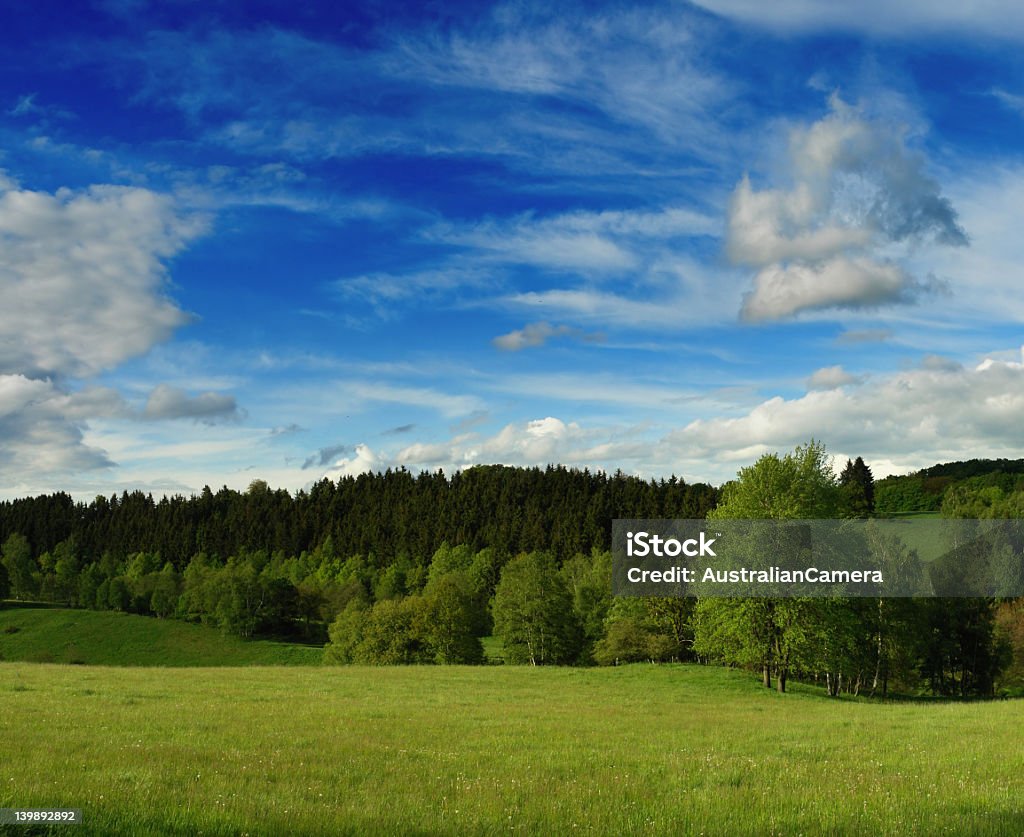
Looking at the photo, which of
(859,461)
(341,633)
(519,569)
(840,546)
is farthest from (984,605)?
(859,461)

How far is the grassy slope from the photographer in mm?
114438

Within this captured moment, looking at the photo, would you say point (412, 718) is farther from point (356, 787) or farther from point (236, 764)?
point (356, 787)

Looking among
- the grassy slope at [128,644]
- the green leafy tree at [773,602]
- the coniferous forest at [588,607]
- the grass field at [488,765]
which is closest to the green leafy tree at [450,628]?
the coniferous forest at [588,607]

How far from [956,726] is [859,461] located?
175 meters

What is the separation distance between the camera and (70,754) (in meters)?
15.5

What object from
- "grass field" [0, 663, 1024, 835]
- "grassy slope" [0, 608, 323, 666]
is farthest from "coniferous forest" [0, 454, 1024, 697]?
"grass field" [0, 663, 1024, 835]

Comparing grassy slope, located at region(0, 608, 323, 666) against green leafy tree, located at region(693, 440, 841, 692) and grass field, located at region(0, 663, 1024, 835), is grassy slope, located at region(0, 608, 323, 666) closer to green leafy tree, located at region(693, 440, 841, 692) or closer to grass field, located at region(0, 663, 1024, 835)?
green leafy tree, located at region(693, 440, 841, 692)

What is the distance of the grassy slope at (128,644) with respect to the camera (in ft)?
375

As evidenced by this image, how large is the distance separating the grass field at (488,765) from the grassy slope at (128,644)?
88413 mm

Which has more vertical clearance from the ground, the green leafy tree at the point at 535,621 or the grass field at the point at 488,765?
the grass field at the point at 488,765

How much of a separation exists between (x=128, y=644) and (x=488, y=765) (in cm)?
12223

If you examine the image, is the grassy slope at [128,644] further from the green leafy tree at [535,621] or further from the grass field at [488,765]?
the grass field at [488,765]

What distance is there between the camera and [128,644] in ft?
391

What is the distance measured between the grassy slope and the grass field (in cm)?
8841
